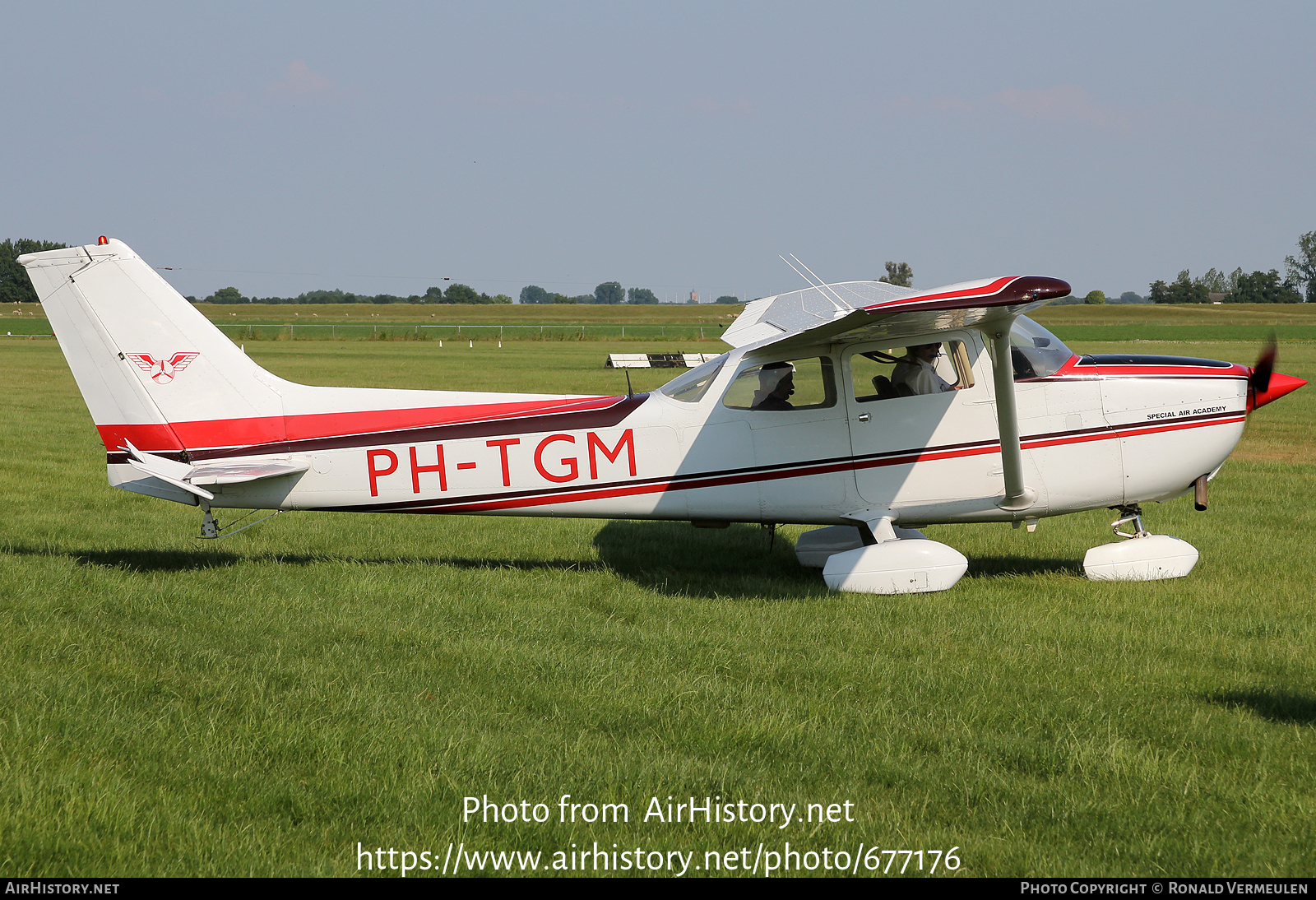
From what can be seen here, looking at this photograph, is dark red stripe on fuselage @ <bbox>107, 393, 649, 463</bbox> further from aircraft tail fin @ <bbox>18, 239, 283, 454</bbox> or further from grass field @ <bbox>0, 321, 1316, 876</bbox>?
grass field @ <bbox>0, 321, 1316, 876</bbox>

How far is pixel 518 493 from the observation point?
313 inches

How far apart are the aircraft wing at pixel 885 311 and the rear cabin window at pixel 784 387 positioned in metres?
0.22

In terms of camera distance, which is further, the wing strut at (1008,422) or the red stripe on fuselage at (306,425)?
the red stripe on fuselage at (306,425)

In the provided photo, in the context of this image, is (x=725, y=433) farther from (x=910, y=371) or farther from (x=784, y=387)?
(x=910, y=371)

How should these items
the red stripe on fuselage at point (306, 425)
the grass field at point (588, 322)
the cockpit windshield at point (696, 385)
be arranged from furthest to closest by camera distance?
the grass field at point (588, 322) → the cockpit windshield at point (696, 385) → the red stripe on fuselage at point (306, 425)

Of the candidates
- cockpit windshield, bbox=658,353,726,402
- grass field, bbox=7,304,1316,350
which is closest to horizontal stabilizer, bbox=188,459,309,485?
cockpit windshield, bbox=658,353,726,402

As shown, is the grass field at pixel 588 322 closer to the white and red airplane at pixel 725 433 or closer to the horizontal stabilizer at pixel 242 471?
the white and red airplane at pixel 725 433

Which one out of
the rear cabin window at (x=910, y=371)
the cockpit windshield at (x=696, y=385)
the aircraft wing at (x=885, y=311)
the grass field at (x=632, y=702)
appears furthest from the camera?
the cockpit windshield at (x=696, y=385)

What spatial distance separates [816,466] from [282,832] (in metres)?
5.13

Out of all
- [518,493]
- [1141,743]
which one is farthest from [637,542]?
[1141,743]

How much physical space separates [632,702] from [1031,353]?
15.1 feet
